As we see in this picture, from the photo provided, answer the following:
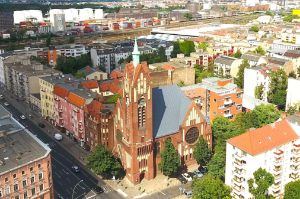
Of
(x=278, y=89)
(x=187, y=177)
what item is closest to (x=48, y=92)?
(x=187, y=177)

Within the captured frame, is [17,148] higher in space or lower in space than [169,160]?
higher

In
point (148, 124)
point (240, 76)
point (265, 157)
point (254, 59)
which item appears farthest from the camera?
point (254, 59)

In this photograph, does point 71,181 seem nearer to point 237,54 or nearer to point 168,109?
point 168,109

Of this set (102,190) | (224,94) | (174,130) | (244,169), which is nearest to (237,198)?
(244,169)

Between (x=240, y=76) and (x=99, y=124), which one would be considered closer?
(x=99, y=124)

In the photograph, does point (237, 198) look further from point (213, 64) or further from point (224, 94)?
point (213, 64)

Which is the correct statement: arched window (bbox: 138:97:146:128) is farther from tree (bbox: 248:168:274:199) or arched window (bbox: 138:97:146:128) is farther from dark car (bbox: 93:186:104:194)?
tree (bbox: 248:168:274:199)
